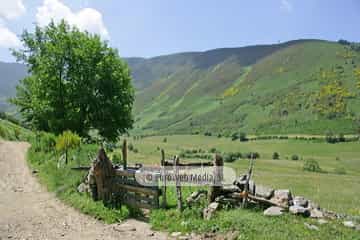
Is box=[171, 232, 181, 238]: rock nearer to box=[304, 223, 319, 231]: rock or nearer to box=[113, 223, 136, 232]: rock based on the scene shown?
box=[113, 223, 136, 232]: rock

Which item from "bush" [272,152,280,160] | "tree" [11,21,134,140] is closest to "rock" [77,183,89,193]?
"tree" [11,21,134,140]

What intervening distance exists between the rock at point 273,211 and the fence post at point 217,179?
1692 millimetres

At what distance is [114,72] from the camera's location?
26891 millimetres

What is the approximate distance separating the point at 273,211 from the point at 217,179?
6.46 feet

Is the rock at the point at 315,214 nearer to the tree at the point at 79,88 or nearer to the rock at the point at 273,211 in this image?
the rock at the point at 273,211

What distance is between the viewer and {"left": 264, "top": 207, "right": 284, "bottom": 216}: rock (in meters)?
9.02

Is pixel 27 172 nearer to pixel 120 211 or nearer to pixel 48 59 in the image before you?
pixel 120 211

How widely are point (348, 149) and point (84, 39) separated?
92536 millimetres

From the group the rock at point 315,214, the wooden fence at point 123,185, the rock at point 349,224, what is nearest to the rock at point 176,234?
the wooden fence at point 123,185

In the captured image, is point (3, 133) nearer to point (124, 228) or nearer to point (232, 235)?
point (124, 228)

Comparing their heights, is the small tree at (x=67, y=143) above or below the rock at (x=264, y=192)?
above

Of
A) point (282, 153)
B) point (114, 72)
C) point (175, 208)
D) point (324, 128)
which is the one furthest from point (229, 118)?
point (175, 208)

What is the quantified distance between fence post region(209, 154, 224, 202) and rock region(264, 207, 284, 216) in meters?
1.69

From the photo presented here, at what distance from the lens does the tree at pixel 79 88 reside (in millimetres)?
25453
